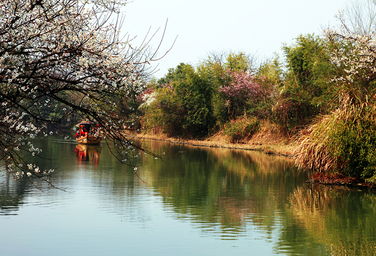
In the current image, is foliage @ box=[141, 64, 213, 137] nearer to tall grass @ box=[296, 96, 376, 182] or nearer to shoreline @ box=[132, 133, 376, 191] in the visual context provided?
shoreline @ box=[132, 133, 376, 191]

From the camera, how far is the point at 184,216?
45.0 ft

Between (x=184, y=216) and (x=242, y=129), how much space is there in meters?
25.4

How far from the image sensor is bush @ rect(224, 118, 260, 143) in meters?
38.3

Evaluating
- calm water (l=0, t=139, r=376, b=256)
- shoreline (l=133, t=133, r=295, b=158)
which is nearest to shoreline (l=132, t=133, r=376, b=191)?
shoreline (l=133, t=133, r=295, b=158)

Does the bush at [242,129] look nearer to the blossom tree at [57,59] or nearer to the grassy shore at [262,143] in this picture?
the grassy shore at [262,143]

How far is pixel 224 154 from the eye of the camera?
111 ft

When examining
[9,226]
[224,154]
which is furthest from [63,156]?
[9,226]

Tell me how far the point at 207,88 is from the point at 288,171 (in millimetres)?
21816

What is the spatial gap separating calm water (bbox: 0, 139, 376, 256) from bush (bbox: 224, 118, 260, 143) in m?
15.5

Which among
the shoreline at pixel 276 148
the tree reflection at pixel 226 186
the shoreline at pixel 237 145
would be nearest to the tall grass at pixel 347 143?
the shoreline at pixel 276 148

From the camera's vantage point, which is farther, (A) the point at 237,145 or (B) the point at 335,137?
(A) the point at 237,145

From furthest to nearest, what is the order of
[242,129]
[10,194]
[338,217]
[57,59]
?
1. [242,129]
2. [10,194]
3. [338,217]
4. [57,59]

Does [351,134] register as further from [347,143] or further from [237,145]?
[237,145]

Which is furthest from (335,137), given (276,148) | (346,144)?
(276,148)
